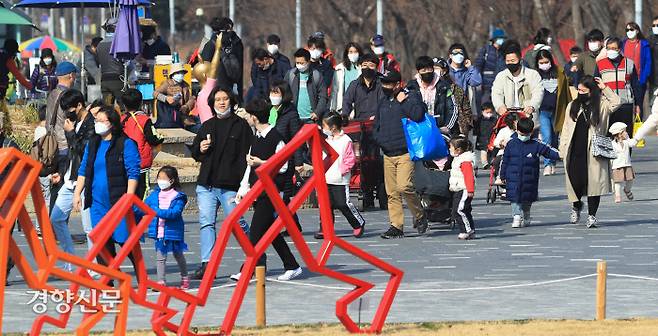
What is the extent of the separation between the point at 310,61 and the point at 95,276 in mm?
8313

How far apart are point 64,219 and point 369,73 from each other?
5956mm

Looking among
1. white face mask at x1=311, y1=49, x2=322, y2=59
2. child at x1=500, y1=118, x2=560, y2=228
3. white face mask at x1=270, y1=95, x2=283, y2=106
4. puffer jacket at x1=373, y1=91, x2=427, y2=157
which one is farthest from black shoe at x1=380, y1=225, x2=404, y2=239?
white face mask at x1=311, y1=49, x2=322, y2=59

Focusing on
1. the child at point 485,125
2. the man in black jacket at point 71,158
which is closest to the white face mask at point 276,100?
the man in black jacket at point 71,158

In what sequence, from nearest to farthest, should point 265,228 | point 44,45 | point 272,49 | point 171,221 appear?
point 171,221
point 265,228
point 272,49
point 44,45

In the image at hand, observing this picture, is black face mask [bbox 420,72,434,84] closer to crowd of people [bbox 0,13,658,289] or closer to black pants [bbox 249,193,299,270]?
crowd of people [bbox 0,13,658,289]

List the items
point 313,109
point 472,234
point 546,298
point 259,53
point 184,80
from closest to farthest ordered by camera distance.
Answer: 1. point 546,298
2. point 472,234
3. point 313,109
4. point 259,53
5. point 184,80

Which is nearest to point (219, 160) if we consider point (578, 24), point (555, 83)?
point (555, 83)

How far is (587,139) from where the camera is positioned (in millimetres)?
19641

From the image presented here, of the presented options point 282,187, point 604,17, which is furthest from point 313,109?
point 604,17

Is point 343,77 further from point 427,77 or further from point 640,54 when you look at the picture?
point 640,54

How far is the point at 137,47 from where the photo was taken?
25.9m

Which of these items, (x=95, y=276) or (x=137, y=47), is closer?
(x=95, y=276)

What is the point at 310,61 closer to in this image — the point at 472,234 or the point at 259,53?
the point at 259,53

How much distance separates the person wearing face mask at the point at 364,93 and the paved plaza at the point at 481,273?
4.02 feet
